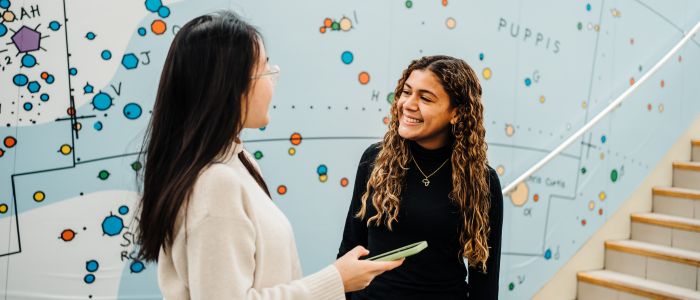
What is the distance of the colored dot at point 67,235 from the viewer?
1956mm

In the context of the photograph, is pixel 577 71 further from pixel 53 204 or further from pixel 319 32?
pixel 53 204

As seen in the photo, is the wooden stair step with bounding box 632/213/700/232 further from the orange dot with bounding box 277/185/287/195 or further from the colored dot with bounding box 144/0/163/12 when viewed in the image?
the colored dot with bounding box 144/0/163/12

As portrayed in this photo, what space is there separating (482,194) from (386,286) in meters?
0.39

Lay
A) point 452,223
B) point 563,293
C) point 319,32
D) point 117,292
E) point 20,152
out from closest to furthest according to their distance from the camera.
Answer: point 452,223 < point 20,152 < point 117,292 < point 319,32 < point 563,293

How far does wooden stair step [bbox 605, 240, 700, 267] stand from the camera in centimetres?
316

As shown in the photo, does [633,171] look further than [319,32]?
Yes

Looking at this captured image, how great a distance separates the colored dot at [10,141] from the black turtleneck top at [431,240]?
1185mm

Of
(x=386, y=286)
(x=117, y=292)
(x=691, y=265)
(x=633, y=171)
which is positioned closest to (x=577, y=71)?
(x=633, y=171)

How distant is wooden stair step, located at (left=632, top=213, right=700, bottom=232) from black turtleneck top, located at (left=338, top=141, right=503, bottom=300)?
2282 millimetres

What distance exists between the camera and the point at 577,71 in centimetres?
348

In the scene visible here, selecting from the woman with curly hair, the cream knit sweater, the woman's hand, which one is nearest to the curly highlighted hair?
the woman with curly hair

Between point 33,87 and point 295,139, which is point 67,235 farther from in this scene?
point 295,139

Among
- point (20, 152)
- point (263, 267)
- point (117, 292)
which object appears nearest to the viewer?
point (263, 267)

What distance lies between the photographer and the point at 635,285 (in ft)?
10.5
